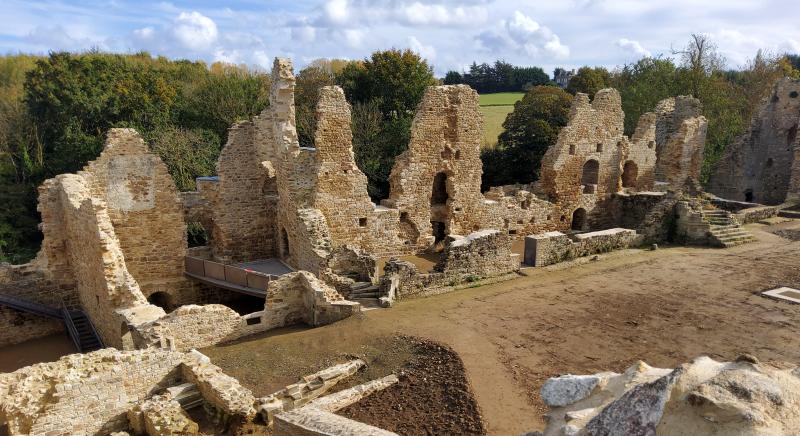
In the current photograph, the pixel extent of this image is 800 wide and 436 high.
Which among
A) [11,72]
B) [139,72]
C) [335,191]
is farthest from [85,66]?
[335,191]

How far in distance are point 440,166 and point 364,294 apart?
6.04m

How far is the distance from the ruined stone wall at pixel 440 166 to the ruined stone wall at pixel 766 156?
14982mm

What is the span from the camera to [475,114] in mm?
17031

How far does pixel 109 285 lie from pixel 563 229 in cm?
1526

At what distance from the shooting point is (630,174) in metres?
21.6

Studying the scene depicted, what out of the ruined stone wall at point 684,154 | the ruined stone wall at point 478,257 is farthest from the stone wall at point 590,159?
the ruined stone wall at point 478,257

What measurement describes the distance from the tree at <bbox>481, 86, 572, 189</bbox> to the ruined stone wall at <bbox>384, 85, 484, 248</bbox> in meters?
9.40

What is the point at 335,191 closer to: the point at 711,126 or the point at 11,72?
the point at 711,126

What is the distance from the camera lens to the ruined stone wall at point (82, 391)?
301 inches

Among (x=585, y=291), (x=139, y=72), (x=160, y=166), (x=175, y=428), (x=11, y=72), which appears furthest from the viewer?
(x=11, y=72)

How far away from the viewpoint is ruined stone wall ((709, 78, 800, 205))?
23.5m

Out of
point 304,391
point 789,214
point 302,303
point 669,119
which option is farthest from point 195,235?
point 789,214

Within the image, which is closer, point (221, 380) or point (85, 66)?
point (221, 380)

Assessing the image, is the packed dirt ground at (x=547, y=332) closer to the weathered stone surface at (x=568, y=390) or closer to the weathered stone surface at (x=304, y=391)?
the weathered stone surface at (x=304, y=391)
